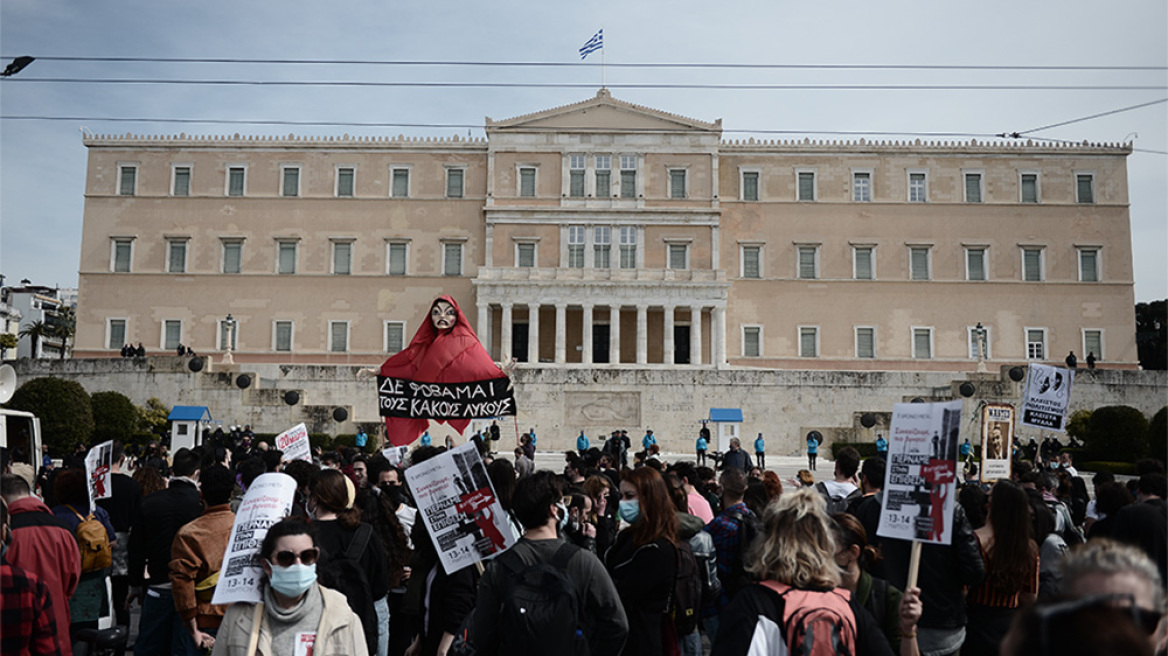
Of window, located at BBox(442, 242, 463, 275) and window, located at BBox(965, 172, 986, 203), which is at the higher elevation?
window, located at BBox(965, 172, 986, 203)

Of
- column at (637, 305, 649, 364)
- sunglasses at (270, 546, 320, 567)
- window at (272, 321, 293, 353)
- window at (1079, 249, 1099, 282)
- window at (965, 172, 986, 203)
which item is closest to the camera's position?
sunglasses at (270, 546, 320, 567)

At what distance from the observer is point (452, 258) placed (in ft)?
143

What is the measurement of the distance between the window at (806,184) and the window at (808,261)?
8.13ft

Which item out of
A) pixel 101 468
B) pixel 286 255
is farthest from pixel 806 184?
pixel 101 468

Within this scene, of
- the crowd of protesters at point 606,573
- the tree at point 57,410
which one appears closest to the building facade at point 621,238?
the tree at point 57,410

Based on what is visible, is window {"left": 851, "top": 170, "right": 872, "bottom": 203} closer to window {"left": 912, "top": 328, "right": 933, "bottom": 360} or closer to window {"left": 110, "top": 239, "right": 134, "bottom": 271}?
window {"left": 912, "top": 328, "right": 933, "bottom": 360}

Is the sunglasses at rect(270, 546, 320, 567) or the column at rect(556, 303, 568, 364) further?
the column at rect(556, 303, 568, 364)

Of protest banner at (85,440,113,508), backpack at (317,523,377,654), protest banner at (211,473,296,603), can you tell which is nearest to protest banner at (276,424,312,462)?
protest banner at (85,440,113,508)

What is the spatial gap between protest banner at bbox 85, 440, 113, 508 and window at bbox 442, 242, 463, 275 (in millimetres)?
35575

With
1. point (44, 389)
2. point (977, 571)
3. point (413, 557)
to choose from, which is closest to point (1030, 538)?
point (977, 571)

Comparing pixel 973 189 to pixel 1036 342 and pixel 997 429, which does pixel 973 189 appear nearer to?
pixel 1036 342

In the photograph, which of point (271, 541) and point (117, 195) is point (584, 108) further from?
point (271, 541)

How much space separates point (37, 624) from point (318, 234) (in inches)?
1654

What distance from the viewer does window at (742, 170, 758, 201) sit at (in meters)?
43.9
